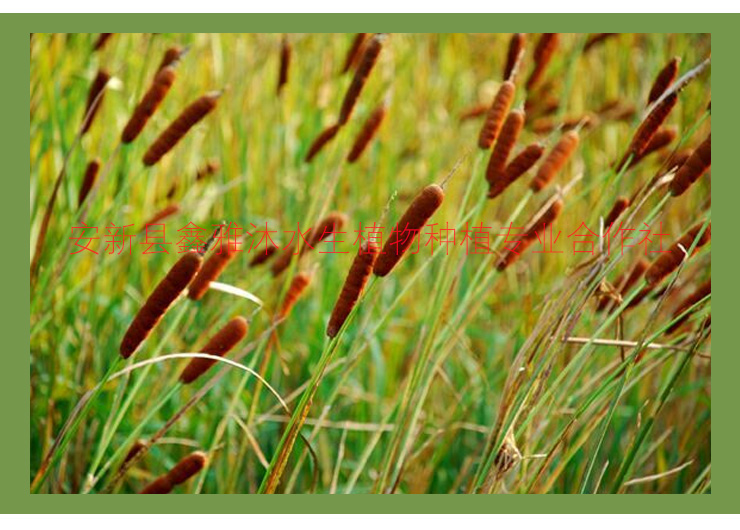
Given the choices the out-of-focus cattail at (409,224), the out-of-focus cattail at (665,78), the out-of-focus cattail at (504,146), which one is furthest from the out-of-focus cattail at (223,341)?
the out-of-focus cattail at (665,78)

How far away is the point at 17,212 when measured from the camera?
1.13 metres

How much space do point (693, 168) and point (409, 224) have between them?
0.36 m

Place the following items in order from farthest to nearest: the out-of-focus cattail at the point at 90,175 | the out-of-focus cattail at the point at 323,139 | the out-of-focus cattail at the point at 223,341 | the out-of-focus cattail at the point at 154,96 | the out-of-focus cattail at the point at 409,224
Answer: the out-of-focus cattail at the point at 323,139 < the out-of-focus cattail at the point at 90,175 < the out-of-focus cattail at the point at 154,96 < the out-of-focus cattail at the point at 223,341 < the out-of-focus cattail at the point at 409,224

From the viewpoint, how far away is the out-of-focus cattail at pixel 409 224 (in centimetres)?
74

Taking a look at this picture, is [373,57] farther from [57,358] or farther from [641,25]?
[57,358]

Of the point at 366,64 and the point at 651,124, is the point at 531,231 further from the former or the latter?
the point at 366,64

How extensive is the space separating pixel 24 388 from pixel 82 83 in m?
0.67

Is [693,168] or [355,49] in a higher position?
[355,49]

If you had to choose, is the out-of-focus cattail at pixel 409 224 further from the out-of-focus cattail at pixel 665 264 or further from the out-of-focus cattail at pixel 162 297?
the out-of-focus cattail at pixel 665 264

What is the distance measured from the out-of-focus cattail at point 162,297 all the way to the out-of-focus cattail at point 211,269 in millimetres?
143

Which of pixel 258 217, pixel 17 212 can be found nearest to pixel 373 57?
pixel 17 212

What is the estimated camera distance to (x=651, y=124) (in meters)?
1.03

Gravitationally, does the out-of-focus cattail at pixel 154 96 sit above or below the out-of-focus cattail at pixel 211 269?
above

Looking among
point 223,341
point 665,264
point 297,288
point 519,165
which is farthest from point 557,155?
point 223,341
